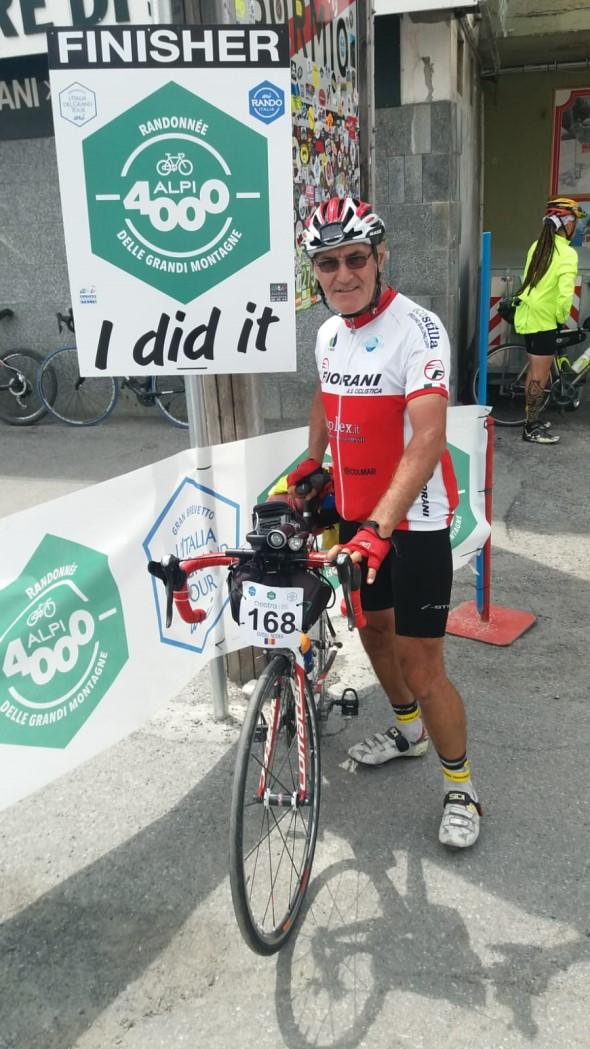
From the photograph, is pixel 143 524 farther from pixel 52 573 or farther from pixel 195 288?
pixel 195 288

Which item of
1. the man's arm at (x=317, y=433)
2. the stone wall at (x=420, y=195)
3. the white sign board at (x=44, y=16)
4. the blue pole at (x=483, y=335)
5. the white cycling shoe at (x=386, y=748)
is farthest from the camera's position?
the stone wall at (x=420, y=195)

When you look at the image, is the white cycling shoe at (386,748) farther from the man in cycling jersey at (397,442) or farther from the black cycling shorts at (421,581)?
the black cycling shorts at (421,581)

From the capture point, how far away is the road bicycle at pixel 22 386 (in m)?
9.19

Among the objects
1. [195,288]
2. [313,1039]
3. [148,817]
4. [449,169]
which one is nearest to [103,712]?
[148,817]

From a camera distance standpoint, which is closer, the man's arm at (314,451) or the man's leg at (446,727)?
the man's leg at (446,727)

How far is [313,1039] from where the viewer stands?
221 centimetres

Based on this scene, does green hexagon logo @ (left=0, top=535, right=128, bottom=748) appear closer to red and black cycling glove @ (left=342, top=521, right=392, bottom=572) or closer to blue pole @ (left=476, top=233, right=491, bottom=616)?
red and black cycling glove @ (left=342, top=521, right=392, bottom=572)

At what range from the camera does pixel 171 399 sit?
8820 mm

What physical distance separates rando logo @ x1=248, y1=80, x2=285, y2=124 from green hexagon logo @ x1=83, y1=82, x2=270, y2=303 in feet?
0.22

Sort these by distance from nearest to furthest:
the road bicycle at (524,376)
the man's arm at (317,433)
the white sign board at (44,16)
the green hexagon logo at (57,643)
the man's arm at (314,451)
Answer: the green hexagon logo at (57,643), the man's arm at (314,451), the man's arm at (317,433), the white sign board at (44,16), the road bicycle at (524,376)

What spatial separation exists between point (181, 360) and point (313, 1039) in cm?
221

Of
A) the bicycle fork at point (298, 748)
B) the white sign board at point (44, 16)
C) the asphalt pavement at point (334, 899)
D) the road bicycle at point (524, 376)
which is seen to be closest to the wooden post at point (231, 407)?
the asphalt pavement at point (334, 899)

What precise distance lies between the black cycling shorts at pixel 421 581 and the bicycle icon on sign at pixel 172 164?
1472 mm

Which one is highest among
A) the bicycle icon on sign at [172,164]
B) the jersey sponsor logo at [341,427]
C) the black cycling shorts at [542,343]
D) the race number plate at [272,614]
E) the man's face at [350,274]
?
the bicycle icon on sign at [172,164]
